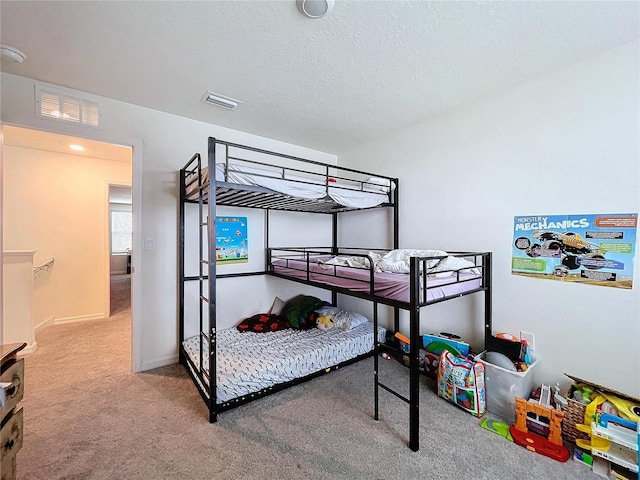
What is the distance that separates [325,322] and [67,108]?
3.03 metres

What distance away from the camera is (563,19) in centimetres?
149

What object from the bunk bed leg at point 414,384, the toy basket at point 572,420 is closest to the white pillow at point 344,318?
the bunk bed leg at point 414,384

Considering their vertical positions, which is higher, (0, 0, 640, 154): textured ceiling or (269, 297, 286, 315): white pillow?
(0, 0, 640, 154): textured ceiling

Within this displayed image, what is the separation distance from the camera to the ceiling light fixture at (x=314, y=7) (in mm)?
1364

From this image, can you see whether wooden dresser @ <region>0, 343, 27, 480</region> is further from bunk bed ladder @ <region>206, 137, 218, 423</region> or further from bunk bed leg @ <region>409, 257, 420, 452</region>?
bunk bed leg @ <region>409, 257, 420, 452</region>

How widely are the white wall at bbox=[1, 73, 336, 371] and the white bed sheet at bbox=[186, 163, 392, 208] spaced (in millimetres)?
340

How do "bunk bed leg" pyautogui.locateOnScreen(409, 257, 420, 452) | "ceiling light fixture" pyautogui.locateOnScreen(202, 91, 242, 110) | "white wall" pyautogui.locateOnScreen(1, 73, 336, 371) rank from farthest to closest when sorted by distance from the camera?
"white wall" pyautogui.locateOnScreen(1, 73, 336, 371)
"ceiling light fixture" pyautogui.locateOnScreen(202, 91, 242, 110)
"bunk bed leg" pyautogui.locateOnScreen(409, 257, 420, 452)

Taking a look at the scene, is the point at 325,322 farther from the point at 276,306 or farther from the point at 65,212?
the point at 65,212

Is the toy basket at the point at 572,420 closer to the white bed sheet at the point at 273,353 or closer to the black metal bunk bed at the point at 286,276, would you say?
the black metal bunk bed at the point at 286,276

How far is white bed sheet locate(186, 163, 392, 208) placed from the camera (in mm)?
1982

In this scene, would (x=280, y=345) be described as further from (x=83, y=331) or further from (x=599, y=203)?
(x=83, y=331)

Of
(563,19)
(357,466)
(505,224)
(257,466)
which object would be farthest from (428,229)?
(257,466)

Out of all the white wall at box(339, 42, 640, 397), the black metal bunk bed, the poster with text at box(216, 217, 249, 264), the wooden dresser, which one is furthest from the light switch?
the white wall at box(339, 42, 640, 397)

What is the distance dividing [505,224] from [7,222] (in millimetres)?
5704
